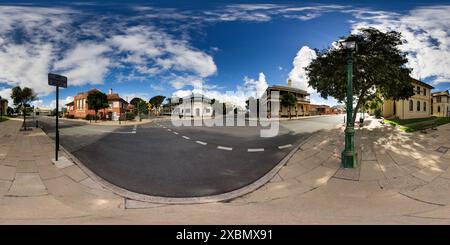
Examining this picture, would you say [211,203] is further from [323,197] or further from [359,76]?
[359,76]

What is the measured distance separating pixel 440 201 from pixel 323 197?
1.72m

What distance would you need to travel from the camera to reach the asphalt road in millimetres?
3883

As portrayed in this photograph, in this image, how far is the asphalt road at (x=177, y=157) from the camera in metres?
3.88

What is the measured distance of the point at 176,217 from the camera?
2967 millimetres

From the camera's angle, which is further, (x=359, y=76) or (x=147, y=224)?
(x=359, y=76)

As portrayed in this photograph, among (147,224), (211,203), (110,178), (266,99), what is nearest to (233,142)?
(266,99)

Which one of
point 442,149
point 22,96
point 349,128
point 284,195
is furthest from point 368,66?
point 22,96

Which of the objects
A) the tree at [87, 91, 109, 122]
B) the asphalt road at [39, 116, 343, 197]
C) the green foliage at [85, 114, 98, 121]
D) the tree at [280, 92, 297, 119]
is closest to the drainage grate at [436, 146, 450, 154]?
the asphalt road at [39, 116, 343, 197]

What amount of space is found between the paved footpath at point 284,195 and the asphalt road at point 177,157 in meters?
0.38

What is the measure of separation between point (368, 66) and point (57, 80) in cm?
765

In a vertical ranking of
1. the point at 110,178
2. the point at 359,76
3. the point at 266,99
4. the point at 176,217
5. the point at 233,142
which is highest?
the point at 359,76

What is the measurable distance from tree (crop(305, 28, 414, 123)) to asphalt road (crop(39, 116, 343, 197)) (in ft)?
6.22

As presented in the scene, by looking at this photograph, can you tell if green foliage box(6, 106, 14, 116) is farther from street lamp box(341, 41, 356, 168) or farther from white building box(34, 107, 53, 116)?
street lamp box(341, 41, 356, 168)

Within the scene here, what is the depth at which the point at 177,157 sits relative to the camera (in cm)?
507
